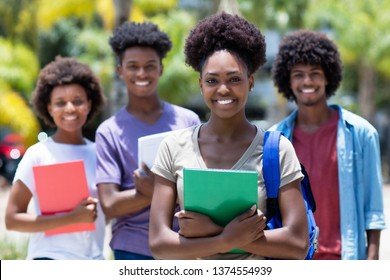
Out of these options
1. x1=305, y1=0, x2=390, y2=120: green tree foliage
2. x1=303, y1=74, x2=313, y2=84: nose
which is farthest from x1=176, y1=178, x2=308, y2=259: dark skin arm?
x1=305, y1=0, x2=390, y2=120: green tree foliage

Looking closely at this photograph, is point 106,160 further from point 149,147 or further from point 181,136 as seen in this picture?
point 181,136

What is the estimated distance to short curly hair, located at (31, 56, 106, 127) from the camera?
14.1ft

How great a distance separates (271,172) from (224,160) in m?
0.20

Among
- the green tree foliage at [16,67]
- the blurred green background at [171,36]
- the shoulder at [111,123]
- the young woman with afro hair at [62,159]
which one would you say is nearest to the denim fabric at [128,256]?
the young woman with afro hair at [62,159]

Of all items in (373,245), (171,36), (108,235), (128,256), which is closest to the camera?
(128,256)

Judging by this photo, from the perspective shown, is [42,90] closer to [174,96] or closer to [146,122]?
[146,122]

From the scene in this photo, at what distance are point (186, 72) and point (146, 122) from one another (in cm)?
1530

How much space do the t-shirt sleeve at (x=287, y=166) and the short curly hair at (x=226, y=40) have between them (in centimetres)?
39

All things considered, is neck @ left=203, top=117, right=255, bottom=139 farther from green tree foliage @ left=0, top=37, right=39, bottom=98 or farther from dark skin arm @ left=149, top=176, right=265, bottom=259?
green tree foliage @ left=0, top=37, right=39, bottom=98

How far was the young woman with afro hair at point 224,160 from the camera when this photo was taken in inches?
103

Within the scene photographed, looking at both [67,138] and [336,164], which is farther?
[67,138]

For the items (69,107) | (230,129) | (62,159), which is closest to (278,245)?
(230,129)

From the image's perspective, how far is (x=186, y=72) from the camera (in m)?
19.3

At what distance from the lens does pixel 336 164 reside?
4.06 meters
